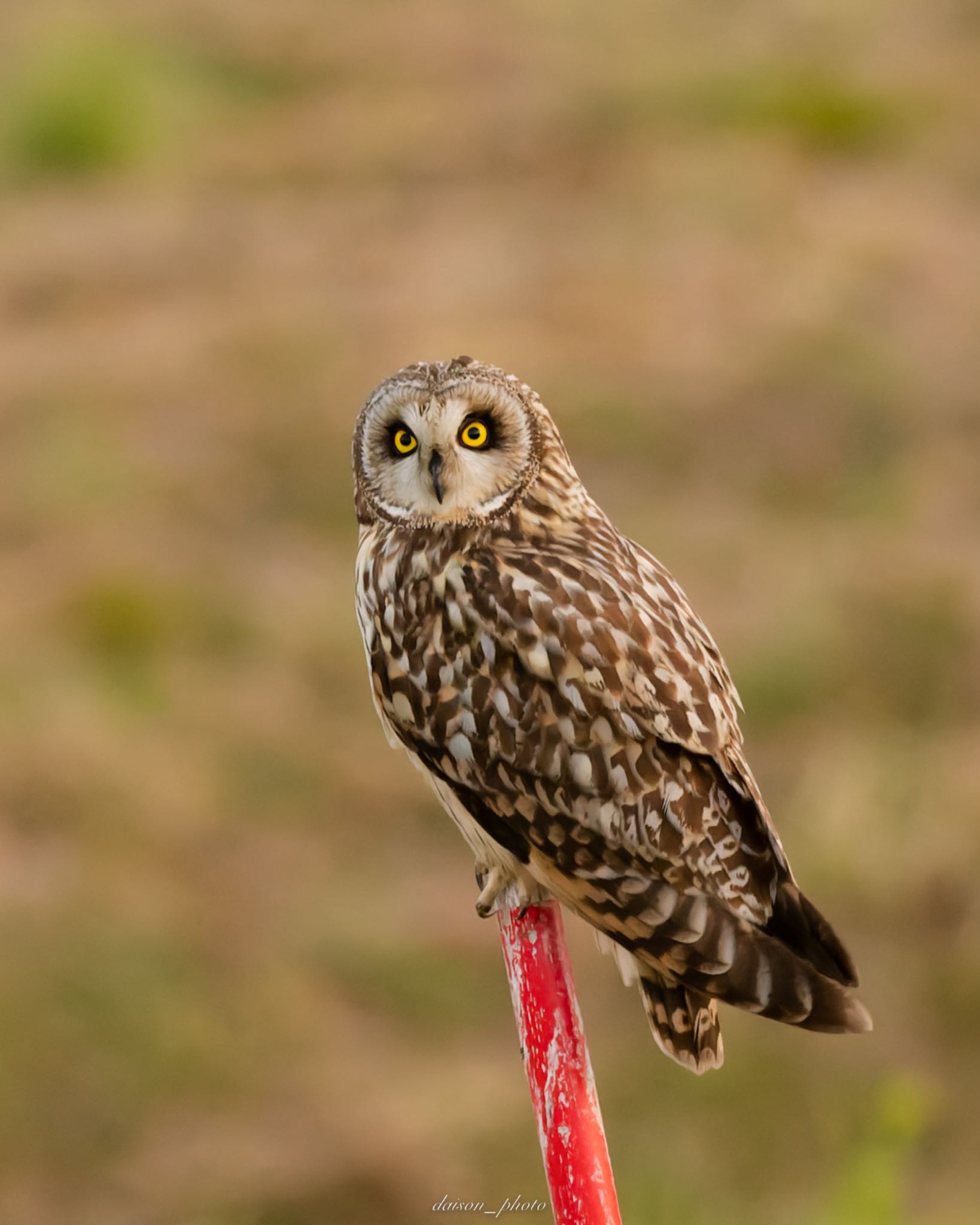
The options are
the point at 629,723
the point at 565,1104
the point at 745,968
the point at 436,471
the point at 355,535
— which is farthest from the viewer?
the point at 355,535

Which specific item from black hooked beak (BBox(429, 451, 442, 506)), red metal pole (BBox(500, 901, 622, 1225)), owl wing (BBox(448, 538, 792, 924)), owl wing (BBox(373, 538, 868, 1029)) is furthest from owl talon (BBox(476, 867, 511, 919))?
black hooked beak (BBox(429, 451, 442, 506))

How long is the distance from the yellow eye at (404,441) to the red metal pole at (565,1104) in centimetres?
86

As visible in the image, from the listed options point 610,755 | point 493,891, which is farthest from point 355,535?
point 610,755

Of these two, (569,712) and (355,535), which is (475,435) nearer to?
(569,712)

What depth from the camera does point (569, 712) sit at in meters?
2.85

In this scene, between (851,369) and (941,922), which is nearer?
(941,922)

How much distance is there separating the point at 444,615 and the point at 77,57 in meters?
10.9

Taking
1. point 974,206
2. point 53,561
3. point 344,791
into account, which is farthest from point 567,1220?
point 974,206

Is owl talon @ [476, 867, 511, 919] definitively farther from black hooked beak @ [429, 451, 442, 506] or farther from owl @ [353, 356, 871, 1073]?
black hooked beak @ [429, 451, 442, 506]

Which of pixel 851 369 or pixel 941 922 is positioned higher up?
pixel 851 369

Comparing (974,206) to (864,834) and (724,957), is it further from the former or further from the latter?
(724,957)

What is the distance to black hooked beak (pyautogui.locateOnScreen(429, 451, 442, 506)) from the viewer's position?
2.92m

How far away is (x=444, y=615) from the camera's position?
2953 millimetres

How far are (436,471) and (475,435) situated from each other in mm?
91
